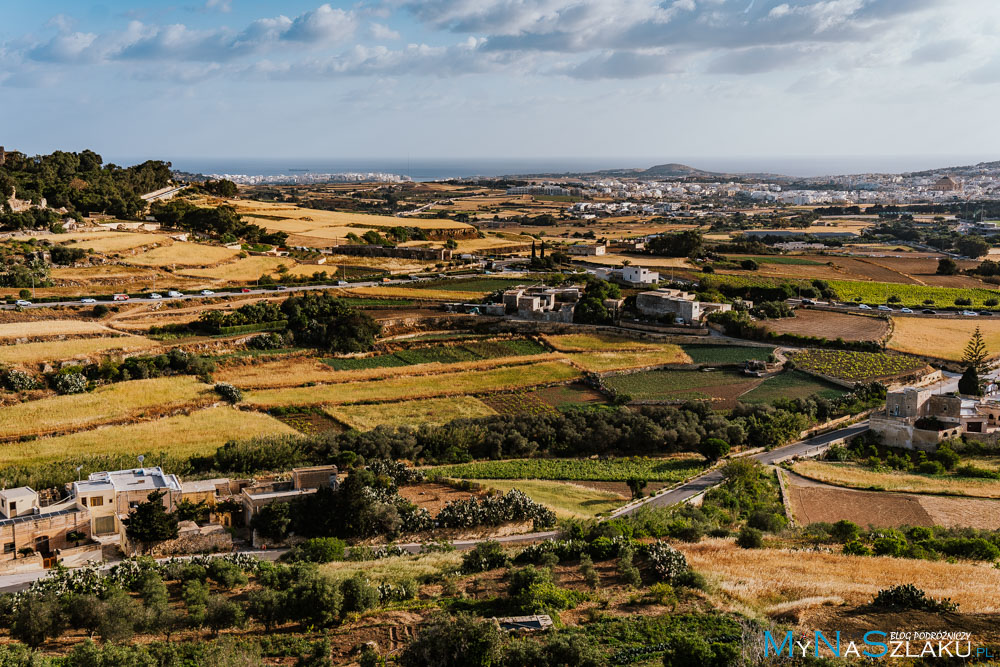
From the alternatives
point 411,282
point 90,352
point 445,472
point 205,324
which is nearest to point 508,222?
point 411,282

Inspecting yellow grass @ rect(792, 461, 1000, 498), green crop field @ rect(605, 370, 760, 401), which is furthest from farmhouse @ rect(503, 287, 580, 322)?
yellow grass @ rect(792, 461, 1000, 498)

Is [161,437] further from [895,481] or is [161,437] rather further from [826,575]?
[895,481]

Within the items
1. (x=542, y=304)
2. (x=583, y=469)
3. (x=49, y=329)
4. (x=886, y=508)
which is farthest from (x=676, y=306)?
(x=49, y=329)

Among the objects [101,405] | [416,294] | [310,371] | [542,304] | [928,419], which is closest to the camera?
[101,405]

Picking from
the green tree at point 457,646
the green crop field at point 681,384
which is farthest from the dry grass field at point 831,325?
the green tree at point 457,646

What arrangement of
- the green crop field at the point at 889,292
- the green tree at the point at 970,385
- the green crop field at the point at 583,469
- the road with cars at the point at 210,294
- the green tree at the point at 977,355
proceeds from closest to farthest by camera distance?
the green crop field at the point at 583,469
the green tree at the point at 970,385
the green tree at the point at 977,355
the road with cars at the point at 210,294
the green crop field at the point at 889,292

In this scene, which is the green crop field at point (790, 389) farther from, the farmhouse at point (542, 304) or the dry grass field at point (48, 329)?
the dry grass field at point (48, 329)
